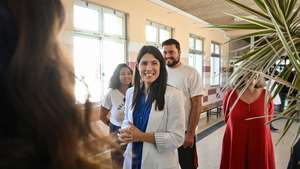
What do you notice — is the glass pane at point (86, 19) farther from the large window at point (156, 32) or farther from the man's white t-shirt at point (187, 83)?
the man's white t-shirt at point (187, 83)

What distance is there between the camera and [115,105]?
2.66 metres

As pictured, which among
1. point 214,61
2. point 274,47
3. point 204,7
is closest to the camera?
point 274,47

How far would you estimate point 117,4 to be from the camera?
4367mm

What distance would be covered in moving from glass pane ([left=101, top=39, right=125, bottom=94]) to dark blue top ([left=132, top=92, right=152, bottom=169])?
2.70 meters

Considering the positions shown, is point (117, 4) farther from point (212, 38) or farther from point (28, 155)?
point (212, 38)

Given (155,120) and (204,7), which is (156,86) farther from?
(204,7)

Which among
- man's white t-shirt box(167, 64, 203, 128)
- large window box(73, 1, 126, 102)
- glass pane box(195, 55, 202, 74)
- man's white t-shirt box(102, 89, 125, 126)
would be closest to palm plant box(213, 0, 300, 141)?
man's white t-shirt box(167, 64, 203, 128)

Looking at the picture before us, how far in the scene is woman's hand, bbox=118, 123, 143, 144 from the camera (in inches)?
64.1

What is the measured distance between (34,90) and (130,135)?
122 centimetres

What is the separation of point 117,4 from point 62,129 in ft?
13.7

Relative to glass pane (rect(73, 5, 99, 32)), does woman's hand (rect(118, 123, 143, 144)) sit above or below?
below

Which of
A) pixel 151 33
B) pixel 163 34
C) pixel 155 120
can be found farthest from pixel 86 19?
pixel 155 120

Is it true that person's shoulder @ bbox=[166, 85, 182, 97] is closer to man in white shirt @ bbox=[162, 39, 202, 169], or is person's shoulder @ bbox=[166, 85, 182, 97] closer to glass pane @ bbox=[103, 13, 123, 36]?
man in white shirt @ bbox=[162, 39, 202, 169]

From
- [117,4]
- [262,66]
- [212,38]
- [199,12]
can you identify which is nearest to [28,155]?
[262,66]
